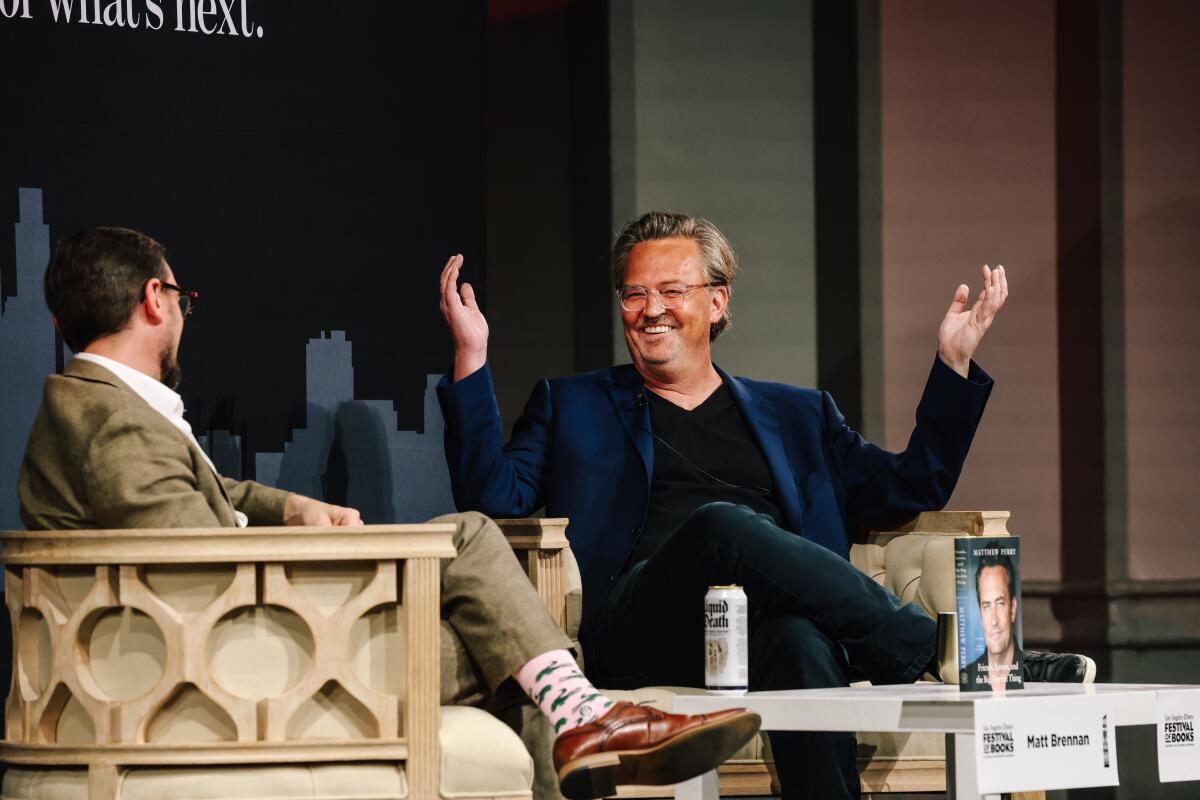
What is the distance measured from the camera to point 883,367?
4.83 metres

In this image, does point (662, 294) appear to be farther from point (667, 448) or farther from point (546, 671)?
point (546, 671)

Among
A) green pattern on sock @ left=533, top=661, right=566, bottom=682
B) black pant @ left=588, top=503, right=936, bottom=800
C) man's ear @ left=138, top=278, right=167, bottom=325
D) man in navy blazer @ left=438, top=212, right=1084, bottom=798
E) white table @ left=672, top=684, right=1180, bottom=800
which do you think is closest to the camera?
white table @ left=672, top=684, right=1180, bottom=800

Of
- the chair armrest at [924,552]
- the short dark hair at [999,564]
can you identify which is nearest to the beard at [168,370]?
the short dark hair at [999,564]

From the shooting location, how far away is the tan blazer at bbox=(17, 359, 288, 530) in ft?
7.89

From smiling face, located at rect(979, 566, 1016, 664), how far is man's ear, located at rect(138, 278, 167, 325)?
56.2 inches

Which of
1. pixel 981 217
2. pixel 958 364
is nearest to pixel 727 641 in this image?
pixel 958 364

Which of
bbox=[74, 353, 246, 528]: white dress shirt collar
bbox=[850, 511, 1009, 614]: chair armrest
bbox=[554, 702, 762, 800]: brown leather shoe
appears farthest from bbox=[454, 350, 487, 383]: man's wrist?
bbox=[554, 702, 762, 800]: brown leather shoe

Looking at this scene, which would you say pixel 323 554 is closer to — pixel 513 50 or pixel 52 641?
pixel 52 641

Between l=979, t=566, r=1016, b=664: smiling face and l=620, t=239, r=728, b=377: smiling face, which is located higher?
l=620, t=239, r=728, b=377: smiling face

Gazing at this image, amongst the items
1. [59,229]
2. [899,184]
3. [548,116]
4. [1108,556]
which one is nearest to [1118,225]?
[899,184]

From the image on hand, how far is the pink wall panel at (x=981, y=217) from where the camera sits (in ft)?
15.9

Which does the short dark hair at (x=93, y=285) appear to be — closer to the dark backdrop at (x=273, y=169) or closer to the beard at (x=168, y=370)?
the beard at (x=168, y=370)

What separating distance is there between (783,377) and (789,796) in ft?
7.14

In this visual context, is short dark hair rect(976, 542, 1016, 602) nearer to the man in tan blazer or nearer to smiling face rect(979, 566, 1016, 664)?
smiling face rect(979, 566, 1016, 664)
